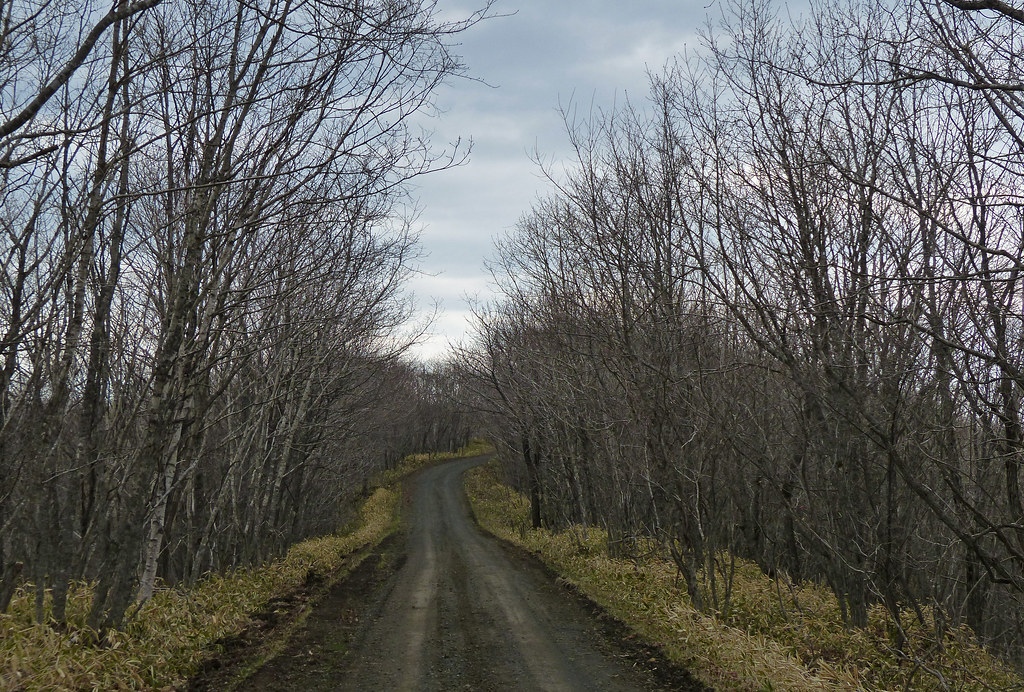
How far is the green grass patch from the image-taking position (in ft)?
24.3

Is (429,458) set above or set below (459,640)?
below

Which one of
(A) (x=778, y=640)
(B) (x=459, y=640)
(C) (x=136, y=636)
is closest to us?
(C) (x=136, y=636)

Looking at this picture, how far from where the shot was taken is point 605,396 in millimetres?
Answer: 14930

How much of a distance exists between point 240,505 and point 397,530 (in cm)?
1520

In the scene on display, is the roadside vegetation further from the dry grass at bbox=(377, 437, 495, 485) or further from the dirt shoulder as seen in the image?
the dry grass at bbox=(377, 437, 495, 485)

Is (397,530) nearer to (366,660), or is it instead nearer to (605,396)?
(605,396)

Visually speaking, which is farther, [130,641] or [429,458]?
[429,458]

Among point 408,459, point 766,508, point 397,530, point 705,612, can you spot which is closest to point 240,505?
point 705,612

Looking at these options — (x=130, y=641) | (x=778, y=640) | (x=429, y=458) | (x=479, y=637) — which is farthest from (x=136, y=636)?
(x=429, y=458)

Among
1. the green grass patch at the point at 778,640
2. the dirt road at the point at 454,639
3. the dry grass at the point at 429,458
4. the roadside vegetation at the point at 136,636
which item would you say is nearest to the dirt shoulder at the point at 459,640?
the dirt road at the point at 454,639

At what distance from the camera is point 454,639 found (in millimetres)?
9617

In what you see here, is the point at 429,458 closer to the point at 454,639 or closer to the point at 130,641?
the point at 454,639

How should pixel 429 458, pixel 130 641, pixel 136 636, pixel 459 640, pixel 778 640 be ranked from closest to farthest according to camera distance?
1. pixel 130 641
2. pixel 136 636
3. pixel 459 640
4. pixel 778 640
5. pixel 429 458

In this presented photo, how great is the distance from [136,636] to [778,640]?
836 centimetres
